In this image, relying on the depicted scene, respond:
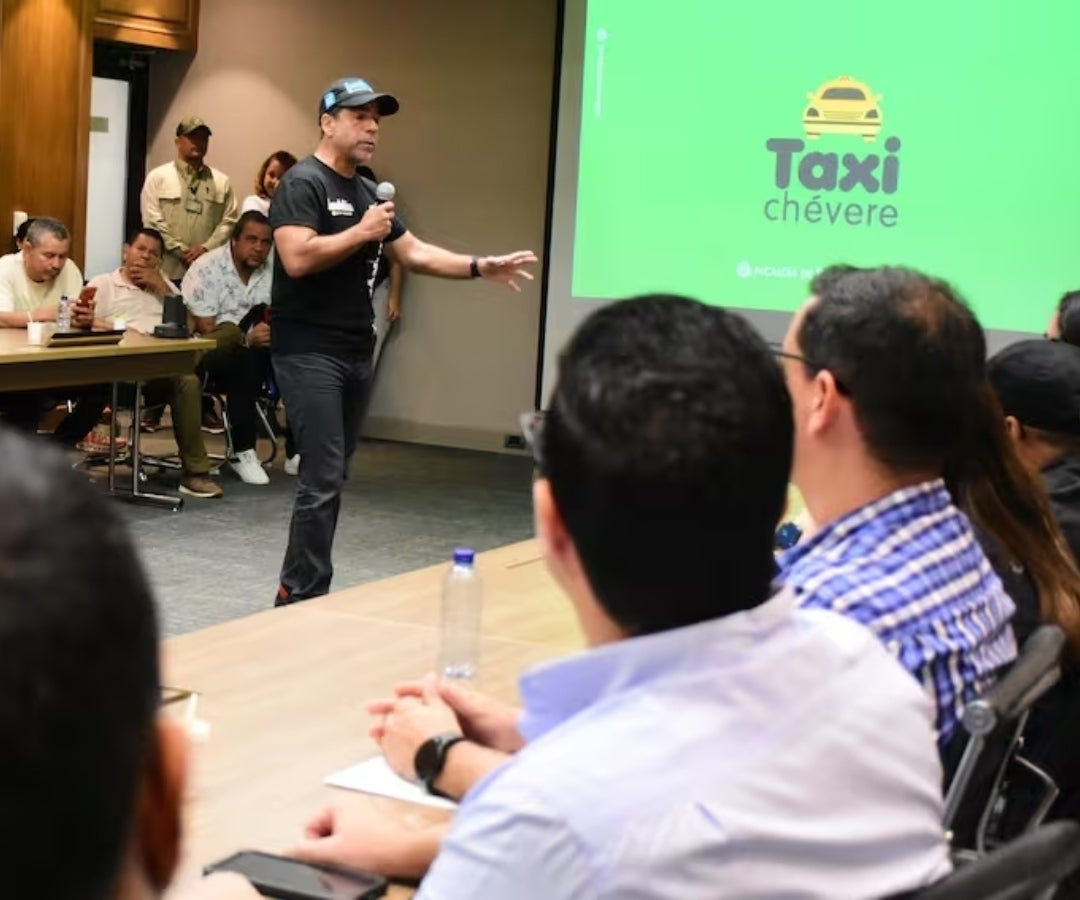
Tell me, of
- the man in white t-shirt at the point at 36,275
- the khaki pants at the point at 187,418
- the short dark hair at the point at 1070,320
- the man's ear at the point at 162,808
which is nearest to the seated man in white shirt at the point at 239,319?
the khaki pants at the point at 187,418

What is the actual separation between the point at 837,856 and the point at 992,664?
61 centimetres

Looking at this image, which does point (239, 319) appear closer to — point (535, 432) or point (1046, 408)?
point (1046, 408)

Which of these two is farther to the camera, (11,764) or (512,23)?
(512,23)

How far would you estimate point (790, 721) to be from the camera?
113 centimetres

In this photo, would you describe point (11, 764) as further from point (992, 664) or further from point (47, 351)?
point (47, 351)

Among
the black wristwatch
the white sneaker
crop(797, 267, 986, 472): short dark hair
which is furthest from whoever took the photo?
the white sneaker

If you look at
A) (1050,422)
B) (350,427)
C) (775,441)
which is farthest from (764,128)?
(775,441)

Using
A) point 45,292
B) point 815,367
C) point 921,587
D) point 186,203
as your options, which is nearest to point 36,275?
point 45,292

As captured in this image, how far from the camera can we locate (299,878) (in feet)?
4.58

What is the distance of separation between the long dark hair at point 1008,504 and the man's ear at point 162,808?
1.52m

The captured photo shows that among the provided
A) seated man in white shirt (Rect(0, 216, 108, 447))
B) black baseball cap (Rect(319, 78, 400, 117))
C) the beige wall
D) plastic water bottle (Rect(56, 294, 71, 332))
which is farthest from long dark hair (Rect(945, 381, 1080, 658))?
the beige wall

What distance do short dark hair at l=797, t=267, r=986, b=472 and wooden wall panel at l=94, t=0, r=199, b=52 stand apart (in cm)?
719

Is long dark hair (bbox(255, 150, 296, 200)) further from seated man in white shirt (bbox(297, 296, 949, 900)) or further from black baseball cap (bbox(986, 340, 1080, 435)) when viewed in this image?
seated man in white shirt (bbox(297, 296, 949, 900))

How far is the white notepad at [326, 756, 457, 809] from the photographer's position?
160cm
